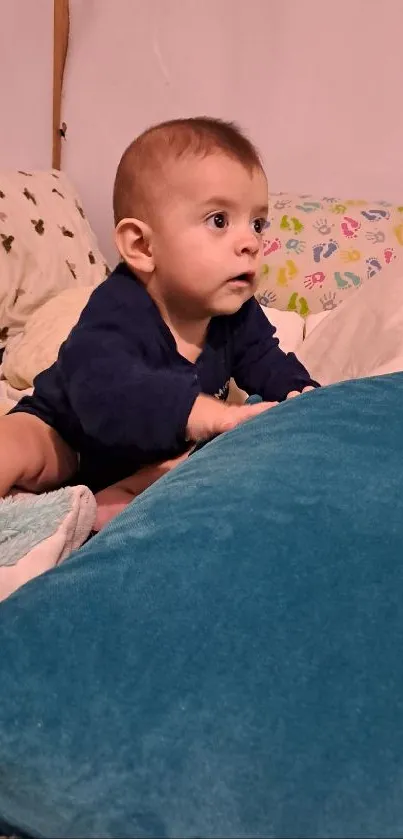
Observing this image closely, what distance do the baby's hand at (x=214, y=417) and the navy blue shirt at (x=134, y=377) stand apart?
0.03ft

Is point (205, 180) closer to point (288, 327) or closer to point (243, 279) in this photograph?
point (243, 279)

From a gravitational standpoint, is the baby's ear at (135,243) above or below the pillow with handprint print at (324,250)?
above

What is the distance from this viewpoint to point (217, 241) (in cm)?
87

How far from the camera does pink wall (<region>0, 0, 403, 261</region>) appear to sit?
194cm

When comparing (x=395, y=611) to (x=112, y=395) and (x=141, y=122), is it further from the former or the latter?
(x=141, y=122)

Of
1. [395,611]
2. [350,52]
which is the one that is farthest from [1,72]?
[395,611]

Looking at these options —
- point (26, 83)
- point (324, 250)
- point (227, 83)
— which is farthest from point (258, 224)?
point (26, 83)

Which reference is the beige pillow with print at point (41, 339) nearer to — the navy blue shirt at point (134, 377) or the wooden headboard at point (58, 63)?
the navy blue shirt at point (134, 377)

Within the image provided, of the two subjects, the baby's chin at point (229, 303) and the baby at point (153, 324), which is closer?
the baby at point (153, 324)

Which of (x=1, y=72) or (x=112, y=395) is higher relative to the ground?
(x=1, y=72)

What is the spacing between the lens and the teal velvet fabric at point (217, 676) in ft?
1.12

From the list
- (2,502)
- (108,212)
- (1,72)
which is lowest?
(108,212)

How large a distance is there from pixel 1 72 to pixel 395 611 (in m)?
2.30

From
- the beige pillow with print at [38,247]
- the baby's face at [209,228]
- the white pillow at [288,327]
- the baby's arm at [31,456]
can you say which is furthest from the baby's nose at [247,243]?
the beige pillow with print at [38,247]
